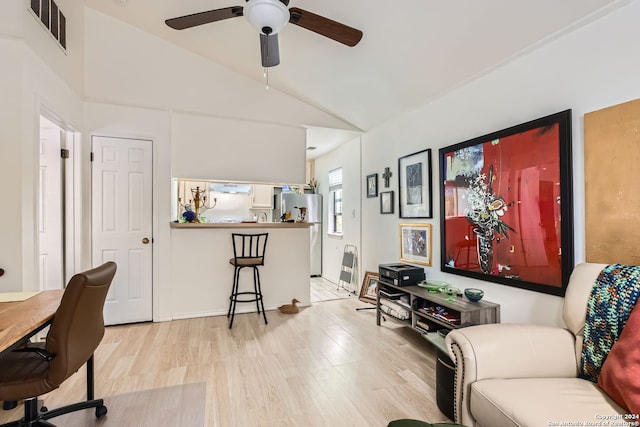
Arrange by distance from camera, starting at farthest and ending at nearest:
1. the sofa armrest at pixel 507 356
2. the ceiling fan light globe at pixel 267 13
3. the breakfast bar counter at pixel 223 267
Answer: the breakfast bar counter at pixel 223 267 → the ceiling fan light globe at pixel 267 13 → the sofa armrest at pixel 507 356

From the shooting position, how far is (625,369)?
1.22 metres

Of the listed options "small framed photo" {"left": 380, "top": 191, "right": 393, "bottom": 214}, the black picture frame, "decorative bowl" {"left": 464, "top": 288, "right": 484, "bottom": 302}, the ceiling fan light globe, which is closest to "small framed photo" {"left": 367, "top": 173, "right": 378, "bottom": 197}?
the black picture frame

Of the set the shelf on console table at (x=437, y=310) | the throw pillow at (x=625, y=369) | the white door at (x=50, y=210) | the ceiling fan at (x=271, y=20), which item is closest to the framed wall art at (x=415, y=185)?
the shelf on console table at (x=437, y=310)

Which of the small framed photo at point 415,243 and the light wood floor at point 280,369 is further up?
the small framed photo at point 415,243

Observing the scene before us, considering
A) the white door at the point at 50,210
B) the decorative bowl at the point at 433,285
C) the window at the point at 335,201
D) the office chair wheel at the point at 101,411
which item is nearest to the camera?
the office chair wheel at the point at 101,411

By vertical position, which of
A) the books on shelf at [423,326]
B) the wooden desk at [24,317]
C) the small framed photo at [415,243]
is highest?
the small framed photo at [415,243]

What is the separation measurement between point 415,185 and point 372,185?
3.21 ft

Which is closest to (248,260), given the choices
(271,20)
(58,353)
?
(58,353)

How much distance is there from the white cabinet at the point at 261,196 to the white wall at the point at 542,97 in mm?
2204

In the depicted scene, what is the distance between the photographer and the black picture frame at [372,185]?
421 centimetres

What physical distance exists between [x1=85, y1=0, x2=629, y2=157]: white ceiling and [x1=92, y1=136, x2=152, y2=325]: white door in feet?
4.58

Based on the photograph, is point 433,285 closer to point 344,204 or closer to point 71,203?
point 344,204

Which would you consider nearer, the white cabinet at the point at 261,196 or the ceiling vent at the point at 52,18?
the ceiling vent at the point at 52,18

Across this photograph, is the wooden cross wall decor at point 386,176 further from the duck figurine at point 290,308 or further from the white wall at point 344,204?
the duck figurine at point 290,308
